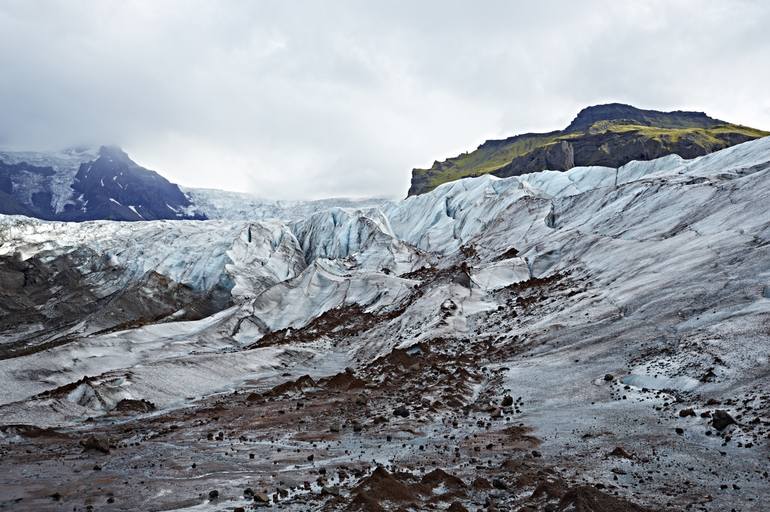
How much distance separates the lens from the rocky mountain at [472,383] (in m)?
16.7

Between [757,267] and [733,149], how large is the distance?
4583cm

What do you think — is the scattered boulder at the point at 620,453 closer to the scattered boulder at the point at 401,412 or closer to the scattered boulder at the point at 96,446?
the scattered boulder at the point at 401,412

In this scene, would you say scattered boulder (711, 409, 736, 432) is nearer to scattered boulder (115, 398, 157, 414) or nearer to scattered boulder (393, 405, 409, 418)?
scattered boulder (393, 405, 409, 418)

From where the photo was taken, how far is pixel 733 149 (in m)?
71.8

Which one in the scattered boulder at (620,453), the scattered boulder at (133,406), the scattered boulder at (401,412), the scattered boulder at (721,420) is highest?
the scattered boulder at (721,420)

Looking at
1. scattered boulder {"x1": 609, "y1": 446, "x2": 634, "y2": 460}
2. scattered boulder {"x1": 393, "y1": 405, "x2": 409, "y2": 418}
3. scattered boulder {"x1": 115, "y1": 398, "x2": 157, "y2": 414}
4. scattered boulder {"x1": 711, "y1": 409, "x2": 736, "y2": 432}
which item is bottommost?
scattered boulder {"x1": 115, "y1": 398, "x2": 157, "y2": 414}

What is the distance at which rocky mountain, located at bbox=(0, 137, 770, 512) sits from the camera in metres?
16.7

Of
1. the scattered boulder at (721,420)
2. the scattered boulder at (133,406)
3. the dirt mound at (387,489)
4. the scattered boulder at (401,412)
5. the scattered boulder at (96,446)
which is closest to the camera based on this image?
the dirt mound at (387,489)

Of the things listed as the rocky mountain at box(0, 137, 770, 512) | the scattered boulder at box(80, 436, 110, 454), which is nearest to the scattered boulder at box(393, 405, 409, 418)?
the rocky mountain at box(0, 137, 770, 512)

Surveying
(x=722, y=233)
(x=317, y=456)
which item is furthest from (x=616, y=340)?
(x=317, y=456)

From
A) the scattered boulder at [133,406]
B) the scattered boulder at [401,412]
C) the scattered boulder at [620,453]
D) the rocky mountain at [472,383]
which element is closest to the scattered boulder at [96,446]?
the rocky mountain at [472,383]

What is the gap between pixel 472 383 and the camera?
3309 centimetres

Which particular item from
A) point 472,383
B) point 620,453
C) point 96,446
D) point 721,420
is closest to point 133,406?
point 96,446

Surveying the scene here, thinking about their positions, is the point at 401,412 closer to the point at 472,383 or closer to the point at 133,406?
the point at 472,383
